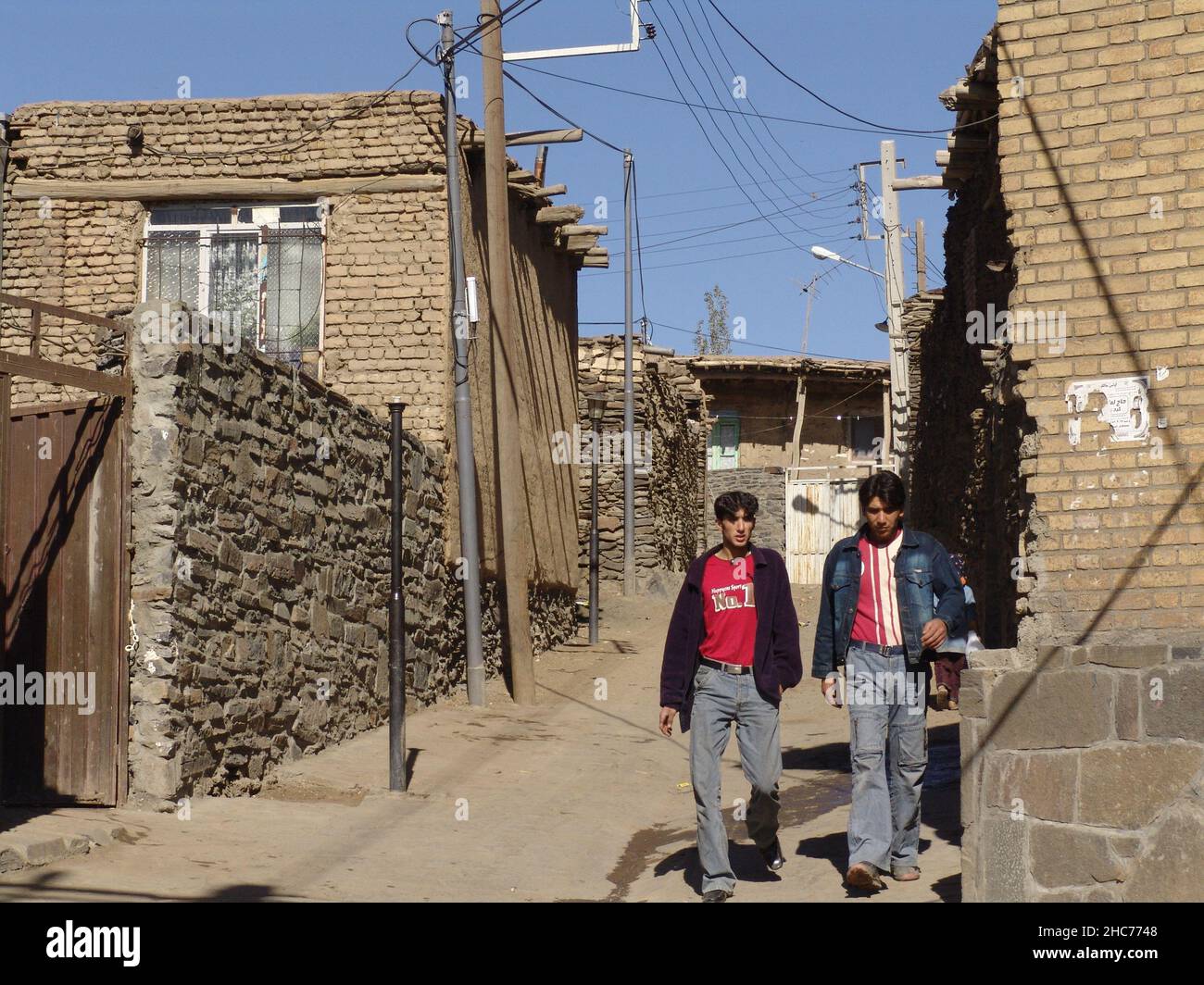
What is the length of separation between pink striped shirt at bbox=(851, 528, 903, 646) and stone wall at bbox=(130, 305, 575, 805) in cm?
391

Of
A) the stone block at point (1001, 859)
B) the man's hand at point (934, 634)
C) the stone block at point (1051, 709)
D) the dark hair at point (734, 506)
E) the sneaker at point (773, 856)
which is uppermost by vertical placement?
the dark hair at point (734, 506)

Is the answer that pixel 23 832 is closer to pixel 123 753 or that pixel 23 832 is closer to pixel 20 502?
pixel 123 753

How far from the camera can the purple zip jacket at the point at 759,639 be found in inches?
241

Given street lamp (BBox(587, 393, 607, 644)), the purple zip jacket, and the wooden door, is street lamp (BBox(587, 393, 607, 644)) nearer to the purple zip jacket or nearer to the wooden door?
the wooden door

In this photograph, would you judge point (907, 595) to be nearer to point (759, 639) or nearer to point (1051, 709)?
point (759, 639)

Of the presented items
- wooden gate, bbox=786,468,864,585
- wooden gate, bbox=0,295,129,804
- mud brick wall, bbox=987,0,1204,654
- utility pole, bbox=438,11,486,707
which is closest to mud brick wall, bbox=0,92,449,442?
utility pole, bbox=438,11,486,707

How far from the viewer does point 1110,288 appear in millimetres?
6156

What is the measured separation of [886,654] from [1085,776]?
3.28ft

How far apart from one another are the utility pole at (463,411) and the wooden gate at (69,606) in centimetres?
547

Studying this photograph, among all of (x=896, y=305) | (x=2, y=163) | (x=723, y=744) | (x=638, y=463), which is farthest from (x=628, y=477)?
(x=723, y=744)

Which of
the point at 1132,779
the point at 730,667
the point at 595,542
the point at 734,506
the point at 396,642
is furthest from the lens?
the point at 595,542

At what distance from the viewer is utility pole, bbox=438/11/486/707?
12891mm

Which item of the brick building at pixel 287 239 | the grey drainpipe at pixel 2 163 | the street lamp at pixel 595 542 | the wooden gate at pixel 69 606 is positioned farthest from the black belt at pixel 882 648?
the street lamp at pixel 595 542

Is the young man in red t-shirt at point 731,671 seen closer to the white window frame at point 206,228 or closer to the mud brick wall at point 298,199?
the mud brick wall at point 298,199
